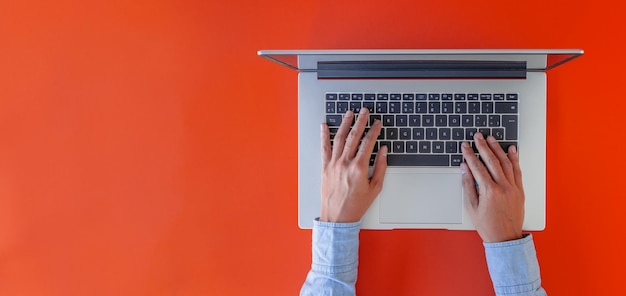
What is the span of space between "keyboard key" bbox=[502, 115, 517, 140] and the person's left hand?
0.26 metres

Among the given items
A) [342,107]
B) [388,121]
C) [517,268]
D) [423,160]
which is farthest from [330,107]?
[517,268]

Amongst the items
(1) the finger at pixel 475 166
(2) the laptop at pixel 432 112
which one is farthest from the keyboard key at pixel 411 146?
(1) the finger at pixel 475 166

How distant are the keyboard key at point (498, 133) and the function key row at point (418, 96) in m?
0.07

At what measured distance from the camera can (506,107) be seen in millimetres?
783

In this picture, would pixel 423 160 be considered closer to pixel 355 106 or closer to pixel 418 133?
pixel 418 133

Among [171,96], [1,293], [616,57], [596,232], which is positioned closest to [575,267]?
[596,232]

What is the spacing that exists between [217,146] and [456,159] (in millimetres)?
563

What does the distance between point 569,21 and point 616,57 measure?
136 mm

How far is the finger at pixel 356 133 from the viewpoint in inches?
31.0

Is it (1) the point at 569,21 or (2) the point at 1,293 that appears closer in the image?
(1) the point at 569,21

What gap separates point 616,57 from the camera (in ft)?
2.74

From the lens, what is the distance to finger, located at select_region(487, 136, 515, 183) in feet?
2.55

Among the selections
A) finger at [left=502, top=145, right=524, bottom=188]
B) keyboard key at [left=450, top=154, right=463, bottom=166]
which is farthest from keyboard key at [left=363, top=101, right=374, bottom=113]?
finger at [left=502, top=145, right=524, bottom=188]

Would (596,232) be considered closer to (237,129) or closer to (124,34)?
(237,129)
